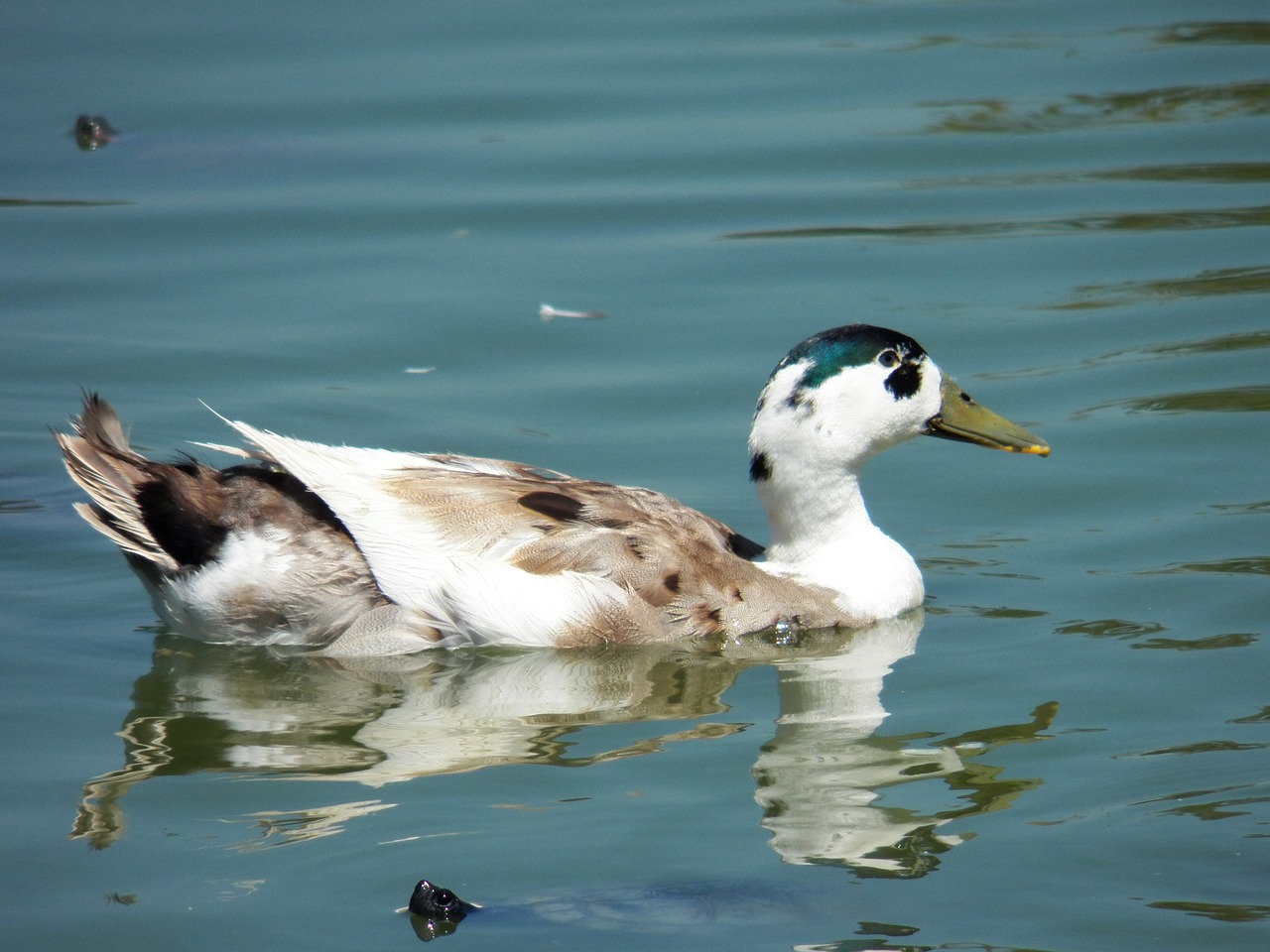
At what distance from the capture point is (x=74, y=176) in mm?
12234

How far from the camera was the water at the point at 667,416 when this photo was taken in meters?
5.15

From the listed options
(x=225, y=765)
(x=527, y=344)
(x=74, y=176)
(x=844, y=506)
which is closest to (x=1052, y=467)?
(x=844, y=506)

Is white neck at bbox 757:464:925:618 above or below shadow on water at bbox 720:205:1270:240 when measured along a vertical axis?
below

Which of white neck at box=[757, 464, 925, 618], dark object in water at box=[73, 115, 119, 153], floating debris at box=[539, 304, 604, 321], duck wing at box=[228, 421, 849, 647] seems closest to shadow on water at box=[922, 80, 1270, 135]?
floating debris at box=[539, 304, 604, 321]

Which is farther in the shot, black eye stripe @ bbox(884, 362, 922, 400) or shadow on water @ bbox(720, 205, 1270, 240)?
shadow on water @ bbox(720, 205, 1270, 240)

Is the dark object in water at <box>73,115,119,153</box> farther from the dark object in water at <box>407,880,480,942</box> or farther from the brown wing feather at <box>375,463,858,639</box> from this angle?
the dark object in water at <box>407,880,480,942</box>

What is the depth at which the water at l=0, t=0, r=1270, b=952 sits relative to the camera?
16.9 ft

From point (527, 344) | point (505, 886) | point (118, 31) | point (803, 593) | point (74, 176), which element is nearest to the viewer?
point (505, 886)

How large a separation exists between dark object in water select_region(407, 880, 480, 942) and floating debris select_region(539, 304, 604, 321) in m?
5.75

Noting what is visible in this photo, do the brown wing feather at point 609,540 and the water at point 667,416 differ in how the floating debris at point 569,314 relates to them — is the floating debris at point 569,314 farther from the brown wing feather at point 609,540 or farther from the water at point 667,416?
the brown wing feather at point 609,540

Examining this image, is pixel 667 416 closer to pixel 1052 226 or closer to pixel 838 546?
pixel 838 546

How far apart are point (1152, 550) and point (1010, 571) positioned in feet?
2.01

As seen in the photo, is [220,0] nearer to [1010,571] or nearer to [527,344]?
[527,344]

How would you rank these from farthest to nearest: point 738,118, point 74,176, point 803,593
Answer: point 738,118 < point 74,176 < point 803,593
